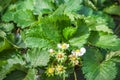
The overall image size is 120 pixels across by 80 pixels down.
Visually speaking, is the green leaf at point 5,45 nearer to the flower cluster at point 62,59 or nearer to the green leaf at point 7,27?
the green leaf at point 7,27

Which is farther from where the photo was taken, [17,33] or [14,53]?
[17,33]

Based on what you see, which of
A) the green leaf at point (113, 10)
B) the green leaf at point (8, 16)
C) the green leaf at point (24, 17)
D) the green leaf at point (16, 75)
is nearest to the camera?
the green leaf at point (16, 75)

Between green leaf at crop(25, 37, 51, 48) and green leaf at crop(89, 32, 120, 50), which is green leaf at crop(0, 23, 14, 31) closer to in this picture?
green leaf at crop(25, 37, 51, 48)

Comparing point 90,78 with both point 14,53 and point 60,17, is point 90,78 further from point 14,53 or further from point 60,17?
point 14,53

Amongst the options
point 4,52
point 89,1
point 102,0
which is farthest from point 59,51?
point 102,0

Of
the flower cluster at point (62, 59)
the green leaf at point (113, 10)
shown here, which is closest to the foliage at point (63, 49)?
the flower cluster at point (62, 59)

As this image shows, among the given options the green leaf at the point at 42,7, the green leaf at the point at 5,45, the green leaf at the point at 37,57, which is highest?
the green leaf at the point at 42,7

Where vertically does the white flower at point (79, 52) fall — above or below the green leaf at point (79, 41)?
below

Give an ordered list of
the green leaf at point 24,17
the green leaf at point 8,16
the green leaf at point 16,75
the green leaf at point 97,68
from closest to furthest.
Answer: the green leaf at point 97,68 < the green leaf at point 16,75 < the green leaf at point 24,17 < the green leaf at point 8,16
